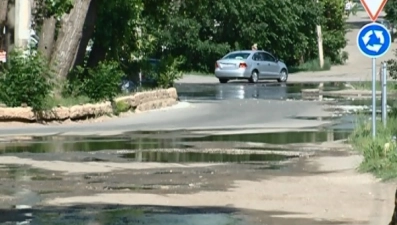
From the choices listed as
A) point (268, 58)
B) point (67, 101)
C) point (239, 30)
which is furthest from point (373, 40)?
point (239, 30)

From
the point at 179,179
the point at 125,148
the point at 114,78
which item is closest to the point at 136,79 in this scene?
the point at 114,78

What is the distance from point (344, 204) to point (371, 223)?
1426mm

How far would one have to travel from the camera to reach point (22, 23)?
82.7ft

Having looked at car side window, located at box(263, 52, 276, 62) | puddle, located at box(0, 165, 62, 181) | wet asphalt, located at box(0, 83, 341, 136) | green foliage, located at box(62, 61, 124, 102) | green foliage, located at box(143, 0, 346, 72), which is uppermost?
green foliage, located at box(143, 0, 346, 72)

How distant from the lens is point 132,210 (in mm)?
11711

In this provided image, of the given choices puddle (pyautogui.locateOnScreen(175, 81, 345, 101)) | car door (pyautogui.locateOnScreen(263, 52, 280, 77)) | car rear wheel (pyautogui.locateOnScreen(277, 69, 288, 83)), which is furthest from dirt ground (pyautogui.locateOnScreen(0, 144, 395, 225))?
car rear wheel (pyautogui.locateOnScreen(277, 69, 288, 83))

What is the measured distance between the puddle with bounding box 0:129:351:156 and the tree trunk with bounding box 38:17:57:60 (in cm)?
606

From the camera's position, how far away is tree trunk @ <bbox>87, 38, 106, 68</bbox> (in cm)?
3038

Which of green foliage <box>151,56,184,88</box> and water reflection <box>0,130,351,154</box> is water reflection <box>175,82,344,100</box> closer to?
green foliage <box>151,56,184,88</box>

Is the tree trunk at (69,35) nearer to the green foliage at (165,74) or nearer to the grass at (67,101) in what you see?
the grass at (67,101)

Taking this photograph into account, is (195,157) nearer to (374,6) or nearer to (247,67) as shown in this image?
(374,6)

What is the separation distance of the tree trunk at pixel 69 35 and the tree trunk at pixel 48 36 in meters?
0.51

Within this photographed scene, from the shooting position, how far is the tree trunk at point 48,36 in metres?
27.0

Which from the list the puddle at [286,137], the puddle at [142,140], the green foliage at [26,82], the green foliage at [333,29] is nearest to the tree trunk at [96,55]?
the green foliage at [26,82]
